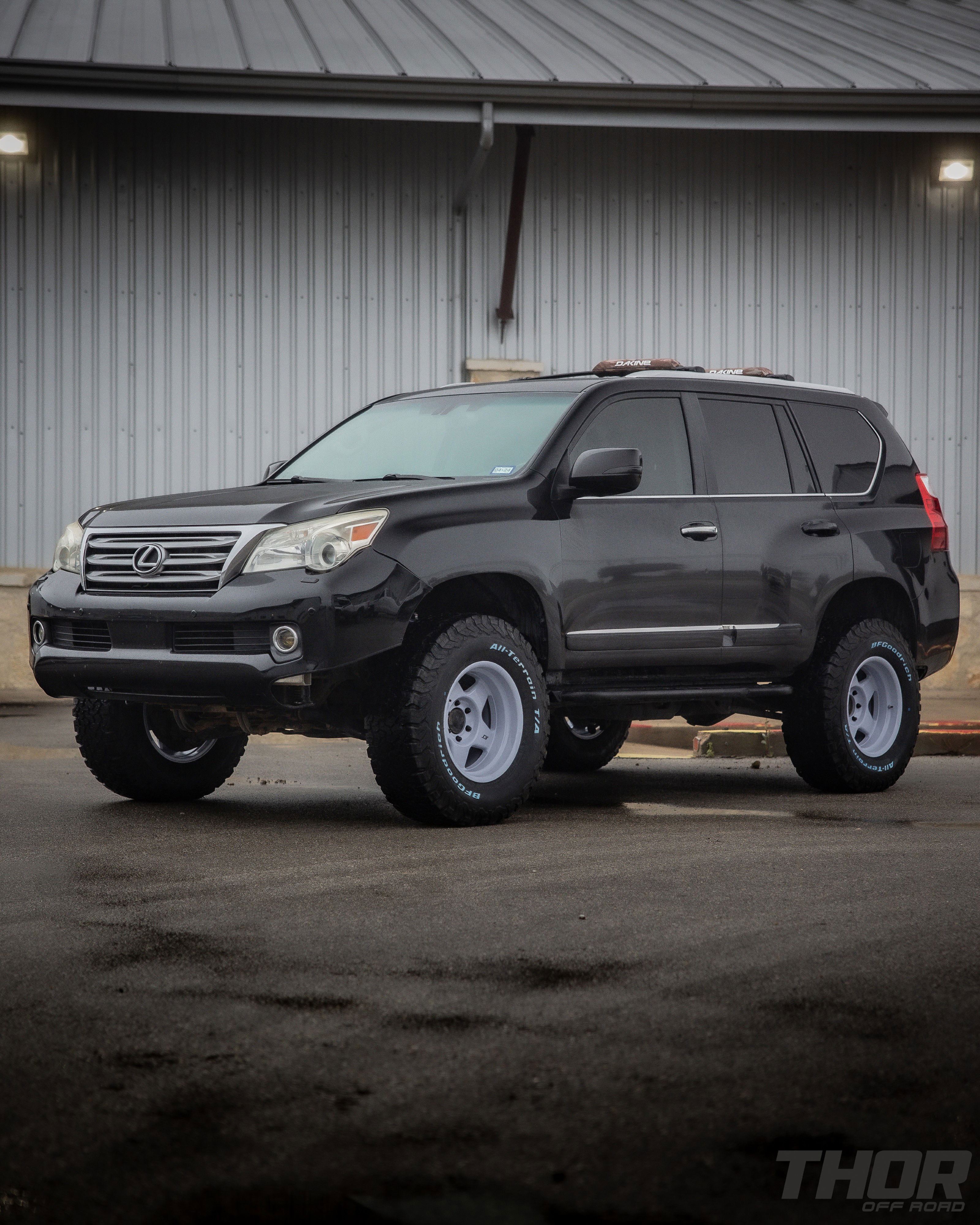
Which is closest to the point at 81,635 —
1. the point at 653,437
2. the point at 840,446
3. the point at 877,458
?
the point at 653,437

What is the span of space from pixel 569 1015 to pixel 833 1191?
1.14 meters

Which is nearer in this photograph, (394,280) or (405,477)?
(405,477)

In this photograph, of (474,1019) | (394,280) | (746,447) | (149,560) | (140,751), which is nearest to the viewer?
(474,1019)

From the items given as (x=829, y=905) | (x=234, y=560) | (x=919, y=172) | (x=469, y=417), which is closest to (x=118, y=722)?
(x=234, y=560)

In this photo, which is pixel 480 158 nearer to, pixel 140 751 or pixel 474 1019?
pixel 140 751

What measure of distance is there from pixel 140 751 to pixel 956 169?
11.9 meters

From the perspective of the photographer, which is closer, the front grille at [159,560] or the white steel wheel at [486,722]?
the front grille at [159,560]

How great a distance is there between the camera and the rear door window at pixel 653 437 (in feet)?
26.3

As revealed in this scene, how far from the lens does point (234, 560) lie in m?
6.94

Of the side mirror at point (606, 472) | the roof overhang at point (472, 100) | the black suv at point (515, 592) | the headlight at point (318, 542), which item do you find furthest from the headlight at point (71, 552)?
the roof overhang at point (472, 100)

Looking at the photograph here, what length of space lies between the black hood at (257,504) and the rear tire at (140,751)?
0.91 metres

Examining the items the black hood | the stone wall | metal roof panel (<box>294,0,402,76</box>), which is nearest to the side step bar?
the black hood

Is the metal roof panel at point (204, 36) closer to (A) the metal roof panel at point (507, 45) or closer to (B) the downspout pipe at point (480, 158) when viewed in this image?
(A) the metal roof panel at point (507, 45)

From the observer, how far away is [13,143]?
15.3m
